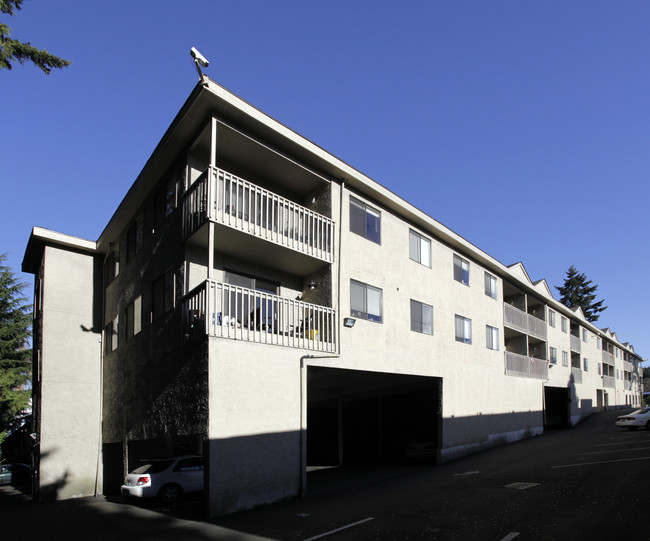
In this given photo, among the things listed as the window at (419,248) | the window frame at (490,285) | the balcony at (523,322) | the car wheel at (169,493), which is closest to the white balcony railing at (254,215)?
the window at (419,248)

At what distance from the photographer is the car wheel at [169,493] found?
16.1m

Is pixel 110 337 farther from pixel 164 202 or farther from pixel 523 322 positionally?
pixel 523 322

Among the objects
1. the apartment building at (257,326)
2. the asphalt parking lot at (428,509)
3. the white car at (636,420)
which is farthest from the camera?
the white car at (636,420)

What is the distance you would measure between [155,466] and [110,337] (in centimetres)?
710

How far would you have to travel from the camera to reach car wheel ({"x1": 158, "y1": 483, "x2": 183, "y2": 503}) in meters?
Answer: 16.1

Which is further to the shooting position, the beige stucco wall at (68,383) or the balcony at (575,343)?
the balcony at (575,343)

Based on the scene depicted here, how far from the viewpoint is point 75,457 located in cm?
2022

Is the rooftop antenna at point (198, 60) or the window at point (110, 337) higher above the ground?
the rooftop antenna at point (198, 60)

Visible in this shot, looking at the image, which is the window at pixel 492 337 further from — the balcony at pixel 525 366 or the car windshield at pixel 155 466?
the car windshield at pixel 155 466

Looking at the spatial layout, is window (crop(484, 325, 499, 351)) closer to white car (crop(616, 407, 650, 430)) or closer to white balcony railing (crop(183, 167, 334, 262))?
white car (crop(616, 407, 650, 430))

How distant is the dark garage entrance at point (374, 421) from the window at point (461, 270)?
5077mm

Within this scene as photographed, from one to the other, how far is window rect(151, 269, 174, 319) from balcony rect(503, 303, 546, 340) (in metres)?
18.7

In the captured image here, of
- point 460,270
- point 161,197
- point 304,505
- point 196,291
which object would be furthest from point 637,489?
point 161,197

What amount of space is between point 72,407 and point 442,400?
14.4 meters
